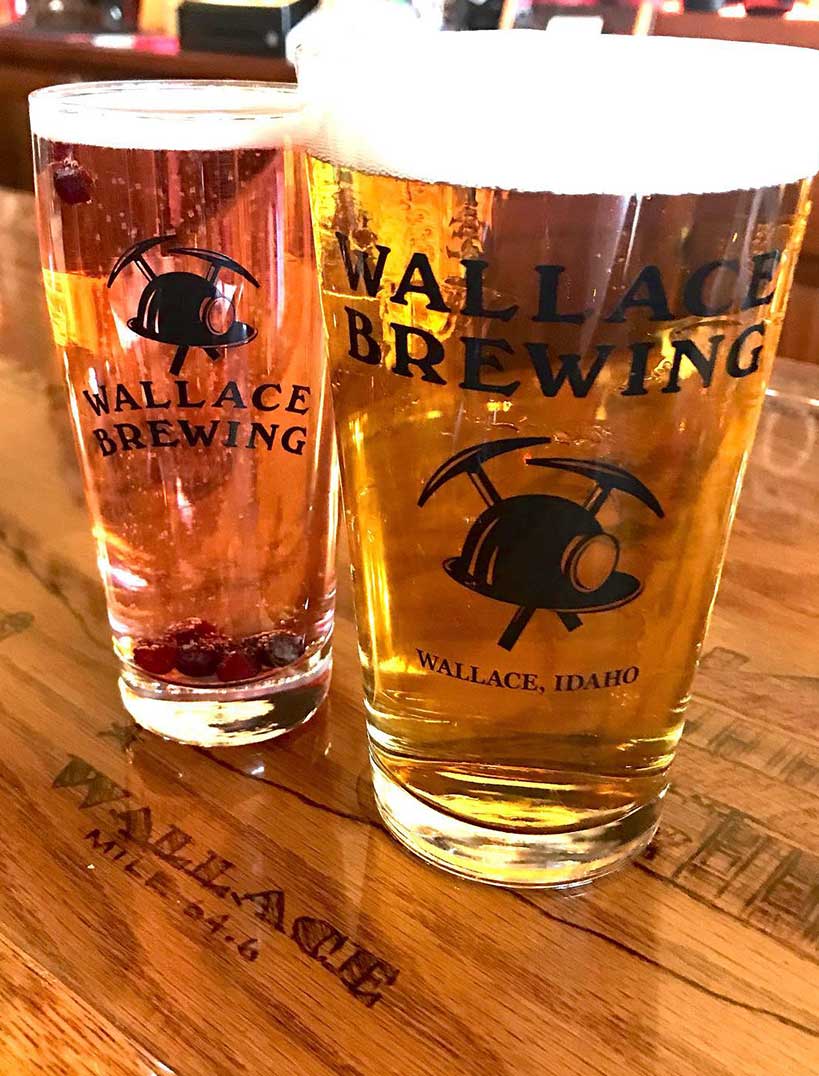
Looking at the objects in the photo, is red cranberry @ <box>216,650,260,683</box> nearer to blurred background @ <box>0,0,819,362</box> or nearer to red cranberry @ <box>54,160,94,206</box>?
red cranberry @ <box>54,160,94,206</box>

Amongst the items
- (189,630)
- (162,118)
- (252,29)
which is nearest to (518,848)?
(189,630)

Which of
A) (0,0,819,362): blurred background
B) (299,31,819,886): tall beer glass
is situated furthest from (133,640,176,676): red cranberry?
(0,0,819,362): blurred background

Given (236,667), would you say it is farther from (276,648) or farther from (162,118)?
(162,118)

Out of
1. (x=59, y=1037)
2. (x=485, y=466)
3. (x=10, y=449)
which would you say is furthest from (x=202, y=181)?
(x=10, y=449)

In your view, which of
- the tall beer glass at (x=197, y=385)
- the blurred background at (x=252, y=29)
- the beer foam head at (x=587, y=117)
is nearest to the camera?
the beer foam head at (x=587, y=117)

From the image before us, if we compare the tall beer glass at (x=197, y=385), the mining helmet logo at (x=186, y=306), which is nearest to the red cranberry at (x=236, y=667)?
the tall beer glass at (x=197, y=385)

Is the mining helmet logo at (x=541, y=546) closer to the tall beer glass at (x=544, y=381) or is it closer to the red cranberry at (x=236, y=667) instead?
the tall beer glass at (x=544, y=381)

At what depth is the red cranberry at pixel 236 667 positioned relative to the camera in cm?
47

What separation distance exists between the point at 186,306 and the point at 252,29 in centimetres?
214

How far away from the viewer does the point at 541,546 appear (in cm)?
35

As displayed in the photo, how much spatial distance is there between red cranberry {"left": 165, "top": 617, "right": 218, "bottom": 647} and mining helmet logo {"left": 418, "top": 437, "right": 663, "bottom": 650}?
149 mm

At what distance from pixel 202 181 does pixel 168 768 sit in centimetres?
25

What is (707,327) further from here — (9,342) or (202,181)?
(9,342)

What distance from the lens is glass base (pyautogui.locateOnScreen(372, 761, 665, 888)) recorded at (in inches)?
16.0
